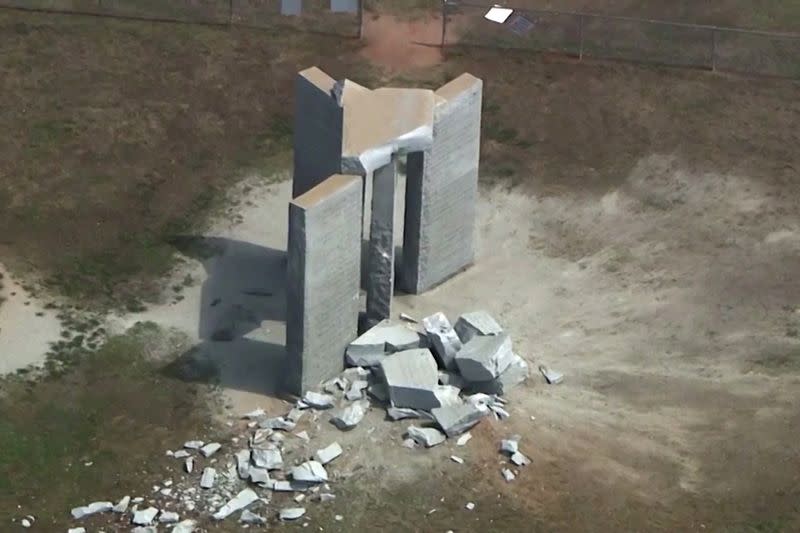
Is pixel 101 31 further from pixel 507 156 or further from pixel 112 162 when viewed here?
pixel 507 156

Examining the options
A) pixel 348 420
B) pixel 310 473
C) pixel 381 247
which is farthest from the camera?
pixel 381 247

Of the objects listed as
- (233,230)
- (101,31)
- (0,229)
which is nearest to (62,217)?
(0,229)

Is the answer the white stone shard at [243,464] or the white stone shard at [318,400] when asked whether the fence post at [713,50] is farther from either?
the white stone shard at [243,464]

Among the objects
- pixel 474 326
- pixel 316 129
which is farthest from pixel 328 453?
pixel 316 129

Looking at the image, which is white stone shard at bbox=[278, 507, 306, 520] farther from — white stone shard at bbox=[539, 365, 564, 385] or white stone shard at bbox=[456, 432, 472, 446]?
white stone shard at bbox=[539, 365, 564, 385]

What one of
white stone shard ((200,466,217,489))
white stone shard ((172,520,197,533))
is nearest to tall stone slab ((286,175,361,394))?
white stone shard ((200,466,217,489))

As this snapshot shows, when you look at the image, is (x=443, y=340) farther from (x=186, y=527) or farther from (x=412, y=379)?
(x=186, y=527)

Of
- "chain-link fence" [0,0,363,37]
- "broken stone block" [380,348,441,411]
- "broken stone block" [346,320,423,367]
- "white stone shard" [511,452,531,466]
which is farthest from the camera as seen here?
"chain-link fence" [0,0,363,37]
